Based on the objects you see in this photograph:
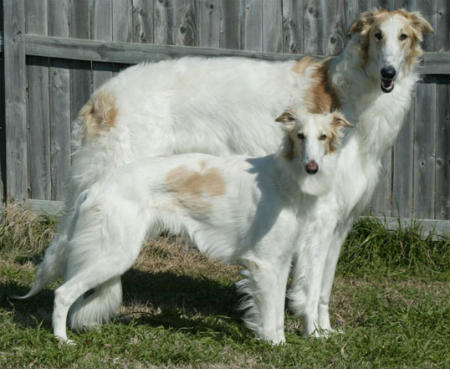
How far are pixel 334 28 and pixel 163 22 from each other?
5.61ft

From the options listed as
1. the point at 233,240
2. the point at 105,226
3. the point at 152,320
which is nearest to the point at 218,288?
the point at 152,320

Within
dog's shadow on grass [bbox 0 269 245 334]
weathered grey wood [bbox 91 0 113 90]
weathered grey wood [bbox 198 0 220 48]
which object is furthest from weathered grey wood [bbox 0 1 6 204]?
weathered grey wood [bbox 198 0 220 48]

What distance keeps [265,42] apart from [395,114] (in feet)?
7.38

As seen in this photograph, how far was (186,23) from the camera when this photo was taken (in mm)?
7500

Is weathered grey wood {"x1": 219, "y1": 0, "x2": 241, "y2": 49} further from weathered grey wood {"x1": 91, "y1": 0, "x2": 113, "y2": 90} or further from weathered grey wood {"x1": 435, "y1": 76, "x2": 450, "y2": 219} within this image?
weathered grey wood {"x1": 435, "y1": 76, "x2": 450, "y2": 219}

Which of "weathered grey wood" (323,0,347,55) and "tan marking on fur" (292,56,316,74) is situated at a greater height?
"weathered grey wood" (323,0,347,55)

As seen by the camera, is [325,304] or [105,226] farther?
[325,304]

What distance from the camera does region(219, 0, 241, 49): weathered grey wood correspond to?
744 cm

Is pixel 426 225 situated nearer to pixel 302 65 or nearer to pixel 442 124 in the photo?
pixel 442 124

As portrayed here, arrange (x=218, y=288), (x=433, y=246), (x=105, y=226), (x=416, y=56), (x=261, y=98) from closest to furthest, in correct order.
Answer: (x=105, y=226) < (x=416, y=56) < (x=261, y=98) < (x=218, y=288) < (x=433, y=246)

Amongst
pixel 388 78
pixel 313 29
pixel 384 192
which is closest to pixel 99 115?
pixel 388 78

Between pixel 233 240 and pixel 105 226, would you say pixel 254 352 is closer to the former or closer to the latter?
pixel 233 240

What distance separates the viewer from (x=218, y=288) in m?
6.73

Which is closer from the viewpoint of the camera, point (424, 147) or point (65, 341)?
point (65, 341)
